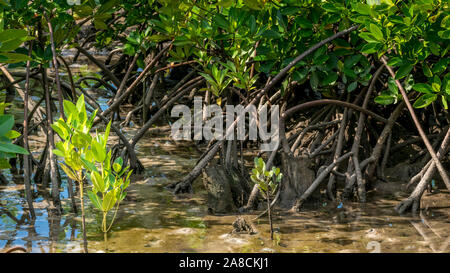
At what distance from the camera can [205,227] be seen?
10.6ft

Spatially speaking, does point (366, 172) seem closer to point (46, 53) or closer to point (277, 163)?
point (277, 163)

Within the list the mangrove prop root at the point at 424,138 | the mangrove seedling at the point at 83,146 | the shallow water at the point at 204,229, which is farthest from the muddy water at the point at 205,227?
the mangrove seedling at the point at 83,146

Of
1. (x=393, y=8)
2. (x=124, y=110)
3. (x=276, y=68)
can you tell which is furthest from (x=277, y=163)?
(x=124, y=110)

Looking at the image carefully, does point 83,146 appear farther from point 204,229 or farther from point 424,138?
point 424,138

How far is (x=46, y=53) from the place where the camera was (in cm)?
351

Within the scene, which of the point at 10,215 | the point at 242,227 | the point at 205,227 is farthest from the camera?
the point at 10,215

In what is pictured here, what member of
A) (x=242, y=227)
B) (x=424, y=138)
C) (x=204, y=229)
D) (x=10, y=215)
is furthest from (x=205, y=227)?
(x=424, y=138)

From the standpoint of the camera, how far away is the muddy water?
2.97 m

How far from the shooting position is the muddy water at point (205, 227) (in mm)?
2967

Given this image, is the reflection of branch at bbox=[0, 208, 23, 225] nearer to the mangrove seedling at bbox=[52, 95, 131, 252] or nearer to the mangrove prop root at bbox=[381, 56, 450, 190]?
the mangrove seedling at bbox=[52, 95, 131, 252]

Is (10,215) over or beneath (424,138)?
beneath

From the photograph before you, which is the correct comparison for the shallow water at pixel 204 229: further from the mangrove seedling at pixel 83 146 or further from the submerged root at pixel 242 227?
the mangrove seedling at pixel 83 146

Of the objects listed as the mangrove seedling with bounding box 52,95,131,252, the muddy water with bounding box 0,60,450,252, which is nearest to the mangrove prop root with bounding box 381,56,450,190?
the muddy water with bounding box 0,60,450,252

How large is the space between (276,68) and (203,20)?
49 cm
